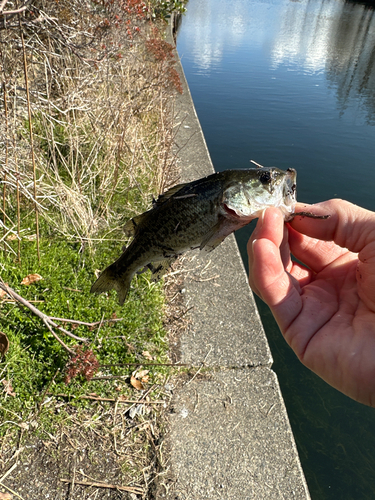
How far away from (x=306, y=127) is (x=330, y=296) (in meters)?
11.1

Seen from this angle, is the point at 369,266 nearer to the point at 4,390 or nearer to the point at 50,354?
the point at 50,354

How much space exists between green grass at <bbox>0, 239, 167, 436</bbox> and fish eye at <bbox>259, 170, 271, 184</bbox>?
2219 mm

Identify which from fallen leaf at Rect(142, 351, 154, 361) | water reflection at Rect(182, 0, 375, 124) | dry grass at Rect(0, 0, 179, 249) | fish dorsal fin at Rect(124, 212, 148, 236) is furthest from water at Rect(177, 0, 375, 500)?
fish dorsal fin at Rect(124, 212, 148, 236)

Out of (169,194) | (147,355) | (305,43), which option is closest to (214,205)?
(169,194)

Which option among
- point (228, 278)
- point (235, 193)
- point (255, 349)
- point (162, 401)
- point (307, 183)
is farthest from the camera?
point (307, 183)

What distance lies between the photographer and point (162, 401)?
344 centimetres

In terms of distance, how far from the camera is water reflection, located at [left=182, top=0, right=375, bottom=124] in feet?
59.3

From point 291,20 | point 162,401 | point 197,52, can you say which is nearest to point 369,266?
point 162,401

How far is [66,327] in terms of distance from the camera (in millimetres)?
3678

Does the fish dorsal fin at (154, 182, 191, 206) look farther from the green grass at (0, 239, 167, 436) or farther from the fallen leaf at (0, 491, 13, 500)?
the fallen leaf at (0, 491, 13, 500)

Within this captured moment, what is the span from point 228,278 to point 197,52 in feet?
67.4

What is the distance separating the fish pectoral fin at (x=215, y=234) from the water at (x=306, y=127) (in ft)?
10.3

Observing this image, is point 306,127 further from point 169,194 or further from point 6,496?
point 6,496

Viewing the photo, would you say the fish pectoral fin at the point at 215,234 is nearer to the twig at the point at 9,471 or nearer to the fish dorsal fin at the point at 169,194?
the fish dorsal fin at the point at 169,194
